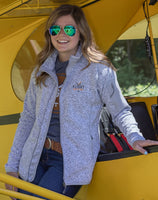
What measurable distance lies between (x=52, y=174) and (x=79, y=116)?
361mm

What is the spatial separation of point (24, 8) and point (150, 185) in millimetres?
2082

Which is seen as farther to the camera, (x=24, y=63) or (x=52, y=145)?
(x=24, y=63)

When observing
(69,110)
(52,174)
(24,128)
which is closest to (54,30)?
(69,110)

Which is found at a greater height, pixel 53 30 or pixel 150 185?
pixel 53 30

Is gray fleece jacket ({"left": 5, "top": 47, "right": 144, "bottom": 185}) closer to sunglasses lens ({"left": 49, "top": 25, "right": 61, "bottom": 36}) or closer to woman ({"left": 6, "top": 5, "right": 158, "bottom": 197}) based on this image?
woman ({"left": 6, "top": 5, "right": 158, "bottom": 197})

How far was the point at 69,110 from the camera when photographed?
1984mm

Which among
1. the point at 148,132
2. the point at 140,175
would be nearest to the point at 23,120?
the point at 140,175

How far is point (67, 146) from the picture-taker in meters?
1.98

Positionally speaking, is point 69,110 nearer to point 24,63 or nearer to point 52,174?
point 52,174

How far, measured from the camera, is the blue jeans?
6.51 feet

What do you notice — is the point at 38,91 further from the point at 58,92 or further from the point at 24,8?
the point at 24,8

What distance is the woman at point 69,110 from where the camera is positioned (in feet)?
6.51

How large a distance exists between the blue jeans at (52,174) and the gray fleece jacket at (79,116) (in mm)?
44

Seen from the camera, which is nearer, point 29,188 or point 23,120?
point 29,188
